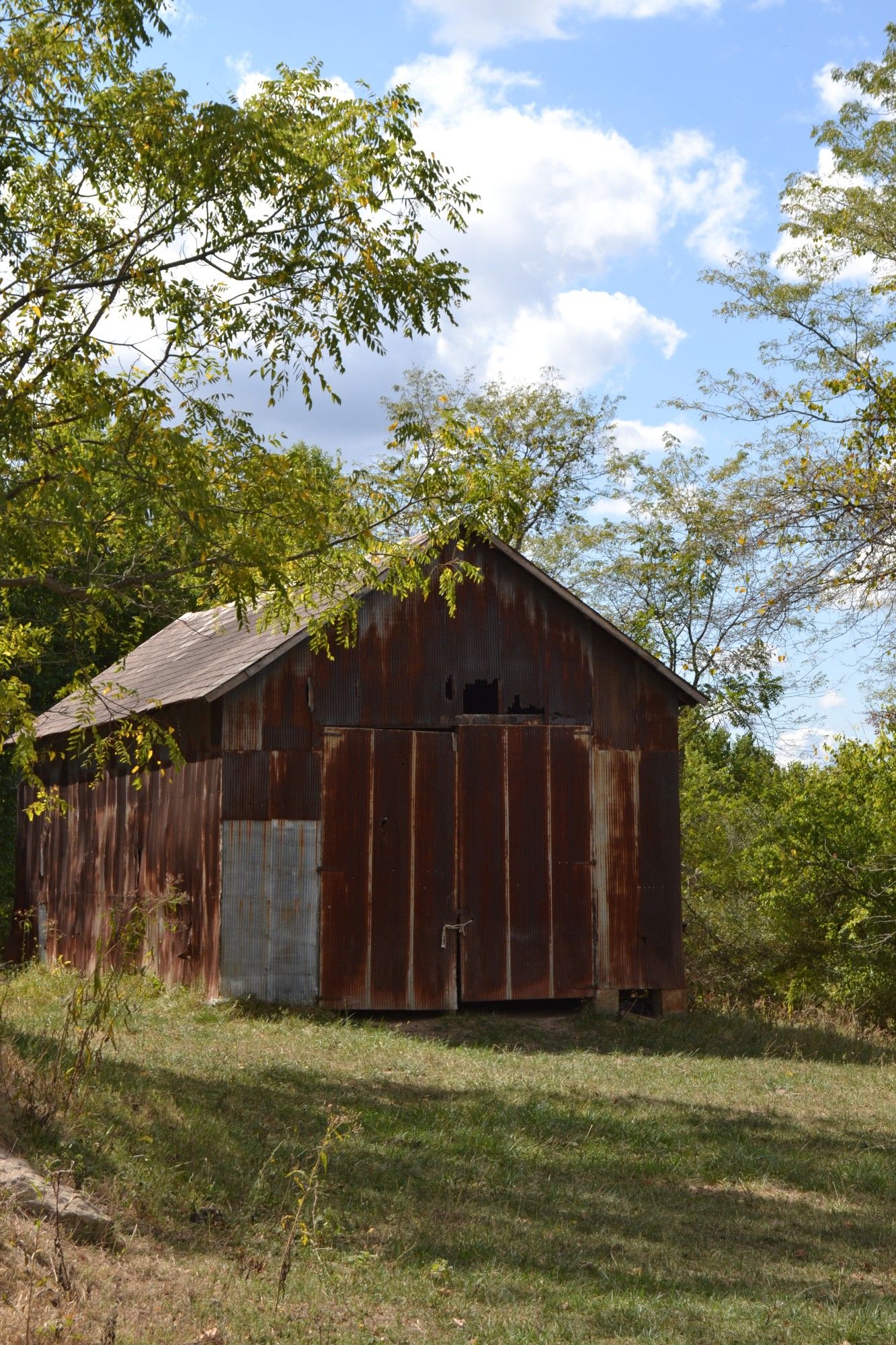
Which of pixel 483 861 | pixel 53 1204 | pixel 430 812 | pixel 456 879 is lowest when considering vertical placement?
pixel 53 1204

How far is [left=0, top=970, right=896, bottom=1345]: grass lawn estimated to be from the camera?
6004 mm

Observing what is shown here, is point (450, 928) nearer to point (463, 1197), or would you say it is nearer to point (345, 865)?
point (345, 865)

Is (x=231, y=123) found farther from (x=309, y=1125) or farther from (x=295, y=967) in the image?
(x=295, y=967)

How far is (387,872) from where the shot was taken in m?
15.8

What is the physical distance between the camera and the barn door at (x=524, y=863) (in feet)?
52.7

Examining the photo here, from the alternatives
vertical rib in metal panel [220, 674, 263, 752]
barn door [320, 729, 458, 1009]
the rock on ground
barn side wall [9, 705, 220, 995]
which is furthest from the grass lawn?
vertical rib in metal panel [220, 674, 263, 752]

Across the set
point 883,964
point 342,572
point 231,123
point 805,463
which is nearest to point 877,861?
point 883,964

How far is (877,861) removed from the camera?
1875cm

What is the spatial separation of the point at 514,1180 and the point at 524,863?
25.3 ft

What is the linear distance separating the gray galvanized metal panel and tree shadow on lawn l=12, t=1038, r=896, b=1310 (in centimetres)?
393

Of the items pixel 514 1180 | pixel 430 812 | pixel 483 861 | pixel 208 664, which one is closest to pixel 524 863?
pixel 483 861

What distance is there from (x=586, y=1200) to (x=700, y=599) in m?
23.5

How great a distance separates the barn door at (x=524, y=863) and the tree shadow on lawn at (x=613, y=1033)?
39 cm

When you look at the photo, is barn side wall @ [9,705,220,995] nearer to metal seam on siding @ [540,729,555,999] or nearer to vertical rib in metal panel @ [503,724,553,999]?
vertical rib in metal panel @ [503,724,553,999]
